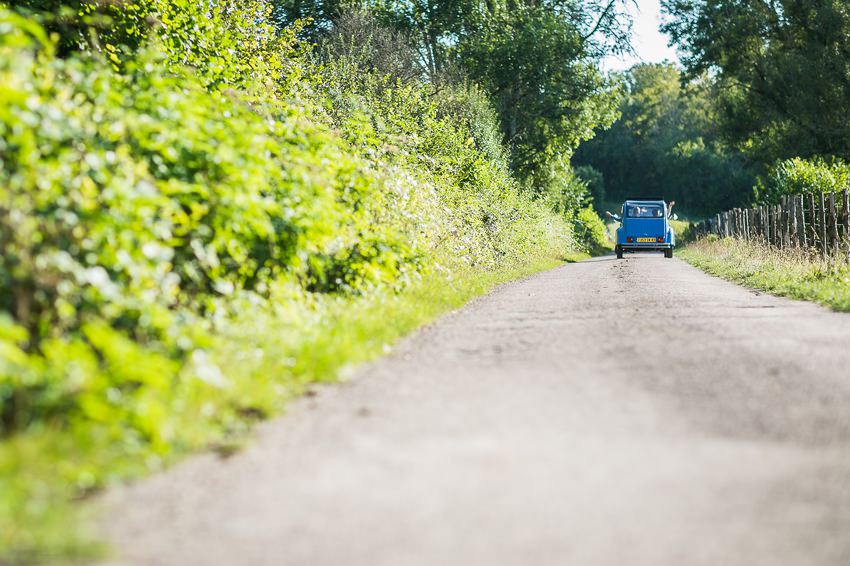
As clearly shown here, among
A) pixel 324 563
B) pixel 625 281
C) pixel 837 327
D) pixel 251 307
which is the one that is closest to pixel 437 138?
pixel 625 281

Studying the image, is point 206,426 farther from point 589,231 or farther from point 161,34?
point 589,231

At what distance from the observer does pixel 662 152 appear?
106m

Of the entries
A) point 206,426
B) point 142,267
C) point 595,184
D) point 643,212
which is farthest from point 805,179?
point 595,184

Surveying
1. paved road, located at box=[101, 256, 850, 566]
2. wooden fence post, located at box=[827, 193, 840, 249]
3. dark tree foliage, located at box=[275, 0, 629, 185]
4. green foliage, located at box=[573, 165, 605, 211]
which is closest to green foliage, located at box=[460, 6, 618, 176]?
dark tree foliage, located at box=[275, 0, 629, 185]

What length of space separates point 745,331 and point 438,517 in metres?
6.68

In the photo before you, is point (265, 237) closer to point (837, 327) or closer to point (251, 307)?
point (251, 307)

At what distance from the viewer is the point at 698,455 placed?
15.4ft

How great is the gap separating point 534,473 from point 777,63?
1773 inches

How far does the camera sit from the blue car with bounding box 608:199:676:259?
41.0 meters

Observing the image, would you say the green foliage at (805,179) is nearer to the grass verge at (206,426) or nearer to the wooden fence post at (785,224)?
the wooden fence post at (785,224)

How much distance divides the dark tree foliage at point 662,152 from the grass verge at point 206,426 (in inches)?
3710

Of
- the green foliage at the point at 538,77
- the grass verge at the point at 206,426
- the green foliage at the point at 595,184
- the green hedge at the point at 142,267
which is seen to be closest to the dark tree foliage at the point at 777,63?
the green foliage at the point at 538,77

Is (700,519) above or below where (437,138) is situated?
below

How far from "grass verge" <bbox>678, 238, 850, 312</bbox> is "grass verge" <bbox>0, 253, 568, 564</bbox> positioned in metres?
7.45
